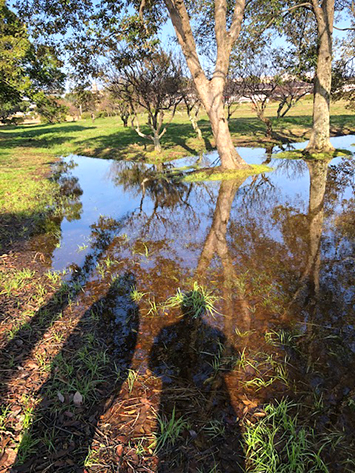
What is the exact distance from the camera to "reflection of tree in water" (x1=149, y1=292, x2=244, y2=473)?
2.39 m

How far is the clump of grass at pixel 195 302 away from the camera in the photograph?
430cm

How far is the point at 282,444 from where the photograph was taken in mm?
2438

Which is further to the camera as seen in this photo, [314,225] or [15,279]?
[314,225]

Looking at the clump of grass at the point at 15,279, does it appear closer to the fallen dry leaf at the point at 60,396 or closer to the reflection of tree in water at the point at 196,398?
the fallen dry leaf at the point at 60,396

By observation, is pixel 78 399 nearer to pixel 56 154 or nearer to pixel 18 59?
pixel 18 59

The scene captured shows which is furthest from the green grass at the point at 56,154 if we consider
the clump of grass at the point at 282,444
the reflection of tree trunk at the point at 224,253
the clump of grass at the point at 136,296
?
the clump of grass at the point at 282,444

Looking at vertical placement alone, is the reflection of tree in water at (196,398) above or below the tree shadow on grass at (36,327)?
below

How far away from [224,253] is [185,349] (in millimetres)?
2861

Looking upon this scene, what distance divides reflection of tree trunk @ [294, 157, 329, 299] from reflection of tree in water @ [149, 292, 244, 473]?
170cm

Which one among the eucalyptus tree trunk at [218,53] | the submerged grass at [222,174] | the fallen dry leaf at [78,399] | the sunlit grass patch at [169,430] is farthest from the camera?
the submerged grass at [222,174]

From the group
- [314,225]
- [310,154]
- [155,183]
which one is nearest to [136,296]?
[314,225]

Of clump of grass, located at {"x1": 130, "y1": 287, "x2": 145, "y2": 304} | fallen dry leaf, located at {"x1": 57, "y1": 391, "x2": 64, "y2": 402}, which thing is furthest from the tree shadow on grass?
clump of grass, located at {"x1": 130, "y1": 287, "x2": 145, "y2": 304}

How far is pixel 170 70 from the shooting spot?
17891mm

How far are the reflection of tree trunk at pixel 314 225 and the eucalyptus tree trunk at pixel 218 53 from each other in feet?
13.1
